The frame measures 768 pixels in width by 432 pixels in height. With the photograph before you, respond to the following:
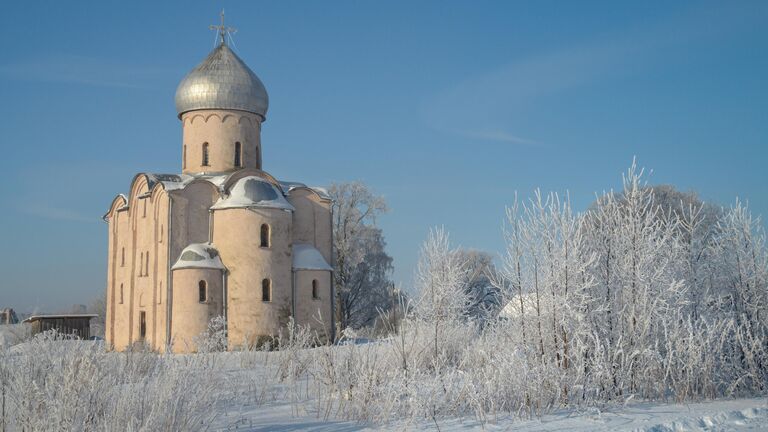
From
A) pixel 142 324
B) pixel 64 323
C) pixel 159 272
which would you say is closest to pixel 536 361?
pixel 159 272

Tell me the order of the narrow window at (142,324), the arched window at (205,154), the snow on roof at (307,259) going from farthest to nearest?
the arched window at (205,154) → the narrow window at (142,324) → the snow on roof at (307,259)

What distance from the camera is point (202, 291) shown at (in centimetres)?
1962

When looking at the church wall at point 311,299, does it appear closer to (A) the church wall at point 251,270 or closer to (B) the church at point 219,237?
(B) the church at point 219,237

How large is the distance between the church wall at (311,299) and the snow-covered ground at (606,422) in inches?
512

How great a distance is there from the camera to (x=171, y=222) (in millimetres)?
20125

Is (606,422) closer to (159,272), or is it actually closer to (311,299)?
(311,299)

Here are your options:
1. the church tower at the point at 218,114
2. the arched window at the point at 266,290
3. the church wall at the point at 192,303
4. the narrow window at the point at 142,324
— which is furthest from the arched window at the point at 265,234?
the narrow window at the point at 142,324

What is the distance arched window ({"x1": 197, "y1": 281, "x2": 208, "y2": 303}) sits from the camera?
19.5 meters

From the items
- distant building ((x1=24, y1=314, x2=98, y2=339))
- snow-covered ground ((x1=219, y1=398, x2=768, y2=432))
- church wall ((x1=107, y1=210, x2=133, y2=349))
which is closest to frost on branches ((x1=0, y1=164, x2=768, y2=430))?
snow-covered ground ((x1=219, y1=398, x2=768, y2=432))

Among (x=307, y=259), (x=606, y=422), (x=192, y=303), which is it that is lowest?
(x=606, y=422)

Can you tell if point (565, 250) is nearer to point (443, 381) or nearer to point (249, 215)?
point (443, 381)

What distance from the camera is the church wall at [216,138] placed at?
2241 cm

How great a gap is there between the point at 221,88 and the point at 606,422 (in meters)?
18.3

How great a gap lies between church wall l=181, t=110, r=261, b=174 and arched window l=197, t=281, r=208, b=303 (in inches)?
170
